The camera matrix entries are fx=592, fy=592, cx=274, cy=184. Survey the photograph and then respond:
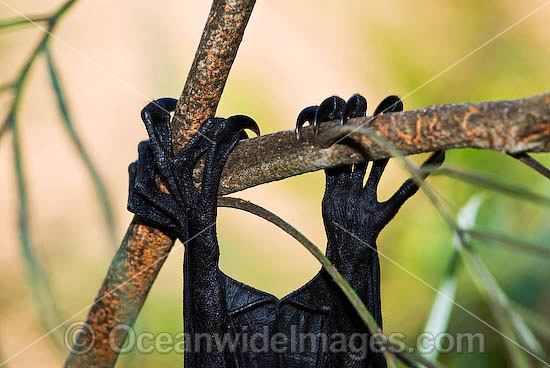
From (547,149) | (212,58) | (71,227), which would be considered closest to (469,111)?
(547,149)

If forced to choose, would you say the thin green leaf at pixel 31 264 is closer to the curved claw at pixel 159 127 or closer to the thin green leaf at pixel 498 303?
the curved claw at pixel 159 127

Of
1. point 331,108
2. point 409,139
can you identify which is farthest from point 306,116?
point 409,139

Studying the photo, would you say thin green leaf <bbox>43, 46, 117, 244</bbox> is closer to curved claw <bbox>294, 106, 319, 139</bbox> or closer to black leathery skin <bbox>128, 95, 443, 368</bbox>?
black leathery skin <bbox>128, 95, 443, 368</bbox>

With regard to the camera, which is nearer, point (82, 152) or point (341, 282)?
point (341, 282)

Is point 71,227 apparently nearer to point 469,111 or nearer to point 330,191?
point 330,191

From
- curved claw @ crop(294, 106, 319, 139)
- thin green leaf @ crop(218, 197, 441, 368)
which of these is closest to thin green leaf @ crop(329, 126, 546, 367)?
thin green leaf @ crop(218, 197, 441, 368)

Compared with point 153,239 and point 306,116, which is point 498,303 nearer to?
point 306,116
